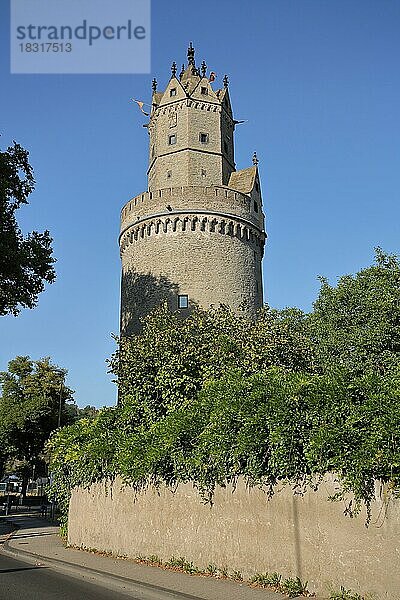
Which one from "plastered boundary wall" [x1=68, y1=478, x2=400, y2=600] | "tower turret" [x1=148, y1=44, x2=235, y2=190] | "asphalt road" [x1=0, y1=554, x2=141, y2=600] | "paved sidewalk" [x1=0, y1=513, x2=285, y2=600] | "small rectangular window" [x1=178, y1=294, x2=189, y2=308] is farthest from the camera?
"tower turret" [x1=148, y1=44, x2=235, y2=190]

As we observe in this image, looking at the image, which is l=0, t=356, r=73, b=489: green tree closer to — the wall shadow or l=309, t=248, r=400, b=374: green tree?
the wall shadow

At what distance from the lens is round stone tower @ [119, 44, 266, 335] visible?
30266mm

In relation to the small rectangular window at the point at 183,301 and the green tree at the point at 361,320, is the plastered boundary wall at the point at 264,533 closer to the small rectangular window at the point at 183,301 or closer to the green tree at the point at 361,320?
the green tree at the point at 361,320

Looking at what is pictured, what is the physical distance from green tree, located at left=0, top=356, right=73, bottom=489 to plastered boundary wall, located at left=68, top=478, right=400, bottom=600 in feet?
92.7

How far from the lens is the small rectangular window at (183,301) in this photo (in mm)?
29505

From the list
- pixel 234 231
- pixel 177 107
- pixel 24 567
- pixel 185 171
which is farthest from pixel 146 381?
pixel 177 107

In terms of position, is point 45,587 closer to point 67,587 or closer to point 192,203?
point 67,587

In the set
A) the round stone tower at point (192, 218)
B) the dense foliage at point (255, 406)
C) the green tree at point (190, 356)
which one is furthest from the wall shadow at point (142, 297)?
the green tree at point (190, 356)

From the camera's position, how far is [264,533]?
435 inches

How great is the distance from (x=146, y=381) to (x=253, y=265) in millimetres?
14669

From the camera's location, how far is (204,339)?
790 inches

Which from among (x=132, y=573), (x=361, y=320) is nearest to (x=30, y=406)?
(x=361, y=320)

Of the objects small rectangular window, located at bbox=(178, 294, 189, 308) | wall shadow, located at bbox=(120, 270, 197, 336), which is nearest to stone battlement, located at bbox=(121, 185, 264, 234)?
wall shadow, located at bbox=(120, 270, 197, 336)

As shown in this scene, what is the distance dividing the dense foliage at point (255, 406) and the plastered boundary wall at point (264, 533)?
0.36m
